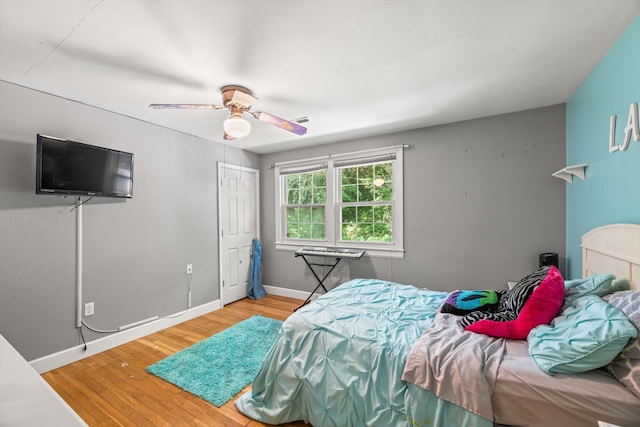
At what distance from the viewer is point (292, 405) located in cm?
166

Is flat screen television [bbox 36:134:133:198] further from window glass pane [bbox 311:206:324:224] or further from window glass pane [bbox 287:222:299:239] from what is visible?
window glass pane [bbox 311:206:324:224]

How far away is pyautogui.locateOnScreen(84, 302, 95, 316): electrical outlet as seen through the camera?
2.51m

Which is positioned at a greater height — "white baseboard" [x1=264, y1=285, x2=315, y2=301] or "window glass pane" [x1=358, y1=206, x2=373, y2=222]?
"window glass pane" [x1=358, y1=206, x2=373, y2=222]

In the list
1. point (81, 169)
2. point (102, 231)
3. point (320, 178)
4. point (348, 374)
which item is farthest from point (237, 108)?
point (348, 374)

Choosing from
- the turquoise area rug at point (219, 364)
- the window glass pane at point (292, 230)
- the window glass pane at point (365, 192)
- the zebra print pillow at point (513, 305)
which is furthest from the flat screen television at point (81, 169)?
the zebra print pillow at point (513, 305)

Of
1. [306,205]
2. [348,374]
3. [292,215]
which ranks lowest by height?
[348,374]

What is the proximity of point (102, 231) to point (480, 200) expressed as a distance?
3.98m

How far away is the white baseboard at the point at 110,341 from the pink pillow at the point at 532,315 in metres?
3.21

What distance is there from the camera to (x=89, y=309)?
8.31 ft

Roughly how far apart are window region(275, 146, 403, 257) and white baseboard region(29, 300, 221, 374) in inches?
64.3

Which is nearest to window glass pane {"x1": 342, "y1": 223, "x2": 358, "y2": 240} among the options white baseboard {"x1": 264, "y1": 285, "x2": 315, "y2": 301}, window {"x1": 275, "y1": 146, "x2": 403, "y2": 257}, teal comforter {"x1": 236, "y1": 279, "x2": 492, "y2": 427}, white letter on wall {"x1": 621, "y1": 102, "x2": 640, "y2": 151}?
window {"x1": 275, "y1": 146, "x2": 403, "y2": 257}

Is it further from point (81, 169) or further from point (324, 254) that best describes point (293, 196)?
point (81, 169)

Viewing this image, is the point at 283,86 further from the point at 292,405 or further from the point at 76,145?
the point at 292,405

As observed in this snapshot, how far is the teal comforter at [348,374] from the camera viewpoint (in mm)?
1355
